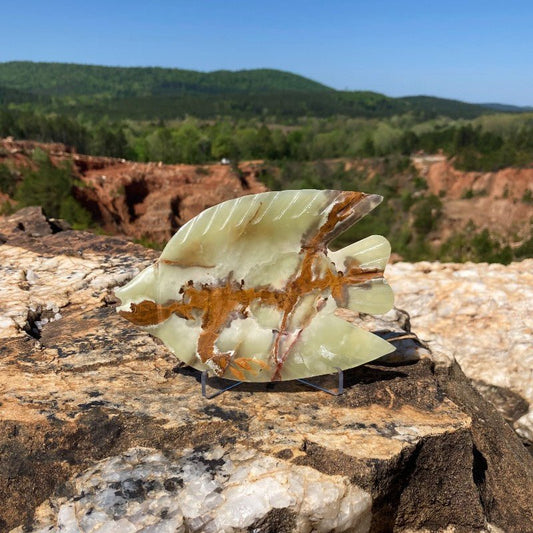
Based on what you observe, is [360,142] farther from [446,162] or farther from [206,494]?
[206,494]

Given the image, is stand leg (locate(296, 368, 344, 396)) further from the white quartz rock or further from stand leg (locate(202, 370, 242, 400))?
the white quartz rock

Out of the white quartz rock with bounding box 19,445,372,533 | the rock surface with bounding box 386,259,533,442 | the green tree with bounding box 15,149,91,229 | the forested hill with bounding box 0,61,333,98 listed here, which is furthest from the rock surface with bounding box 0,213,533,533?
the forested hill with bounding box 0,61,333,98

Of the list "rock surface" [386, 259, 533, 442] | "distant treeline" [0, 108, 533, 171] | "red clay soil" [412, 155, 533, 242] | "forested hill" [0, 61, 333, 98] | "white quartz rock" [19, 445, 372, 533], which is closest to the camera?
"white quartz rock" [19, 445, 372, 533]

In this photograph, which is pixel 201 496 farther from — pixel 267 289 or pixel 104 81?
pixel 104 81

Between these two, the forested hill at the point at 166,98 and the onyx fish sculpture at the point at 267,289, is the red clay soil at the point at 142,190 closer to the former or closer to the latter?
the onyx fish sculpture at the point at 267,289

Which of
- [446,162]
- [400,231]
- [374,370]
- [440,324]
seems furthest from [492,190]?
[374,370]

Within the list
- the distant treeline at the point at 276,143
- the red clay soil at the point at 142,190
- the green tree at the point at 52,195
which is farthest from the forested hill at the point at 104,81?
the green tree at the point at 52,195
